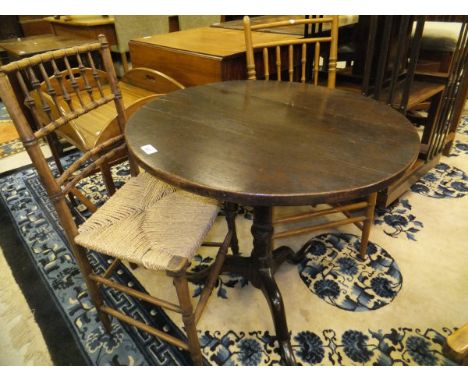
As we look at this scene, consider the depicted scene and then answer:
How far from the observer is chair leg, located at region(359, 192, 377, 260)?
4.81 feet

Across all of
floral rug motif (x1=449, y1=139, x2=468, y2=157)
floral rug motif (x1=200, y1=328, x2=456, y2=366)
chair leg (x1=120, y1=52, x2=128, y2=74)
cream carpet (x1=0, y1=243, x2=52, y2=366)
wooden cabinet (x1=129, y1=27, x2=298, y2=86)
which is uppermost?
wooden cabinet (x1=129, y1=27, x2=298, y2=86)

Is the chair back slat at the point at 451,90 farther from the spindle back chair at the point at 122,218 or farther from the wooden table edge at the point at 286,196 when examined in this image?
the spindle back chair at the point at 122,218

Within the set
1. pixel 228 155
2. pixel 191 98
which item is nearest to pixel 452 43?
pixel 191 98

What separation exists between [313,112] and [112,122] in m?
0.85

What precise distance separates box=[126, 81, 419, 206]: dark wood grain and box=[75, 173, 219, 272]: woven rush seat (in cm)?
27

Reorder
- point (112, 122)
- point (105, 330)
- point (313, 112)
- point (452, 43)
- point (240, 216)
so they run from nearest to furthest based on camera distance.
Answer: point (313, 112), point (105, 330), point (112, 122), point (240, 216), point (452, 43)

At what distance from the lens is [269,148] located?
0.93m

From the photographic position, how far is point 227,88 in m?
1.41

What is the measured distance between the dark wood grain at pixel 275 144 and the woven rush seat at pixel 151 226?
0.27m

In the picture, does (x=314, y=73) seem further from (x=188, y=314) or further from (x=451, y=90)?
(x=188, y=314)

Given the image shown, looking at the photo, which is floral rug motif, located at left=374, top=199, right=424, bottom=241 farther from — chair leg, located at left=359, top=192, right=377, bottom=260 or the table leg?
the table leg

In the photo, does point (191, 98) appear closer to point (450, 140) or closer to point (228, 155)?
point (228, 155)

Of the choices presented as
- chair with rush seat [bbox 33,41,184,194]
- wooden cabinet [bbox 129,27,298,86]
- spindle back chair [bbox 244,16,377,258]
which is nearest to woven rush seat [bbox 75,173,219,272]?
chair with rush seat [bbox 33,41,184,194]
